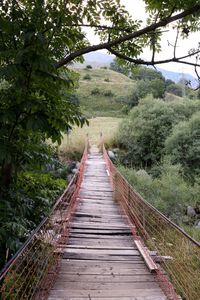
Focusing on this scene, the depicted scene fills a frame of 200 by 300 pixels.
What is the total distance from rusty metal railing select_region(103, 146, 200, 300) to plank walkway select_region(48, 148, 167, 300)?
0.22m

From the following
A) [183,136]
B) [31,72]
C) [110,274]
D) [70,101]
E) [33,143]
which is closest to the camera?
[31,72]

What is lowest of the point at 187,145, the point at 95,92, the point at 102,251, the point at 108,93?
the point at 102,251

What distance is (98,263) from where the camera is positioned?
168 inches

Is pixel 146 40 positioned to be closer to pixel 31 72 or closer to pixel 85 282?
pixel 31 72

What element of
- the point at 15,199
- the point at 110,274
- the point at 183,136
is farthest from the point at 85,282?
the point at 183,136

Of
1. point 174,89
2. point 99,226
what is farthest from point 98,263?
point 174,89

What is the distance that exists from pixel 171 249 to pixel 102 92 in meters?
44.2

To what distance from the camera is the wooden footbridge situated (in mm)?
3327

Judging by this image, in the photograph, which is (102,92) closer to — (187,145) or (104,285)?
(187,145)

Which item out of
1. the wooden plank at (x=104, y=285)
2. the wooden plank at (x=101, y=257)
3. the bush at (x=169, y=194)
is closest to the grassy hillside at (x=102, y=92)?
the bush at (x=169, y=194)

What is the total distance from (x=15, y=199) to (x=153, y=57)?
2000 mm

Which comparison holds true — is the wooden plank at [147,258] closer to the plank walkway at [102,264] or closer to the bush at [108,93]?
the plank walkway at [102,264]

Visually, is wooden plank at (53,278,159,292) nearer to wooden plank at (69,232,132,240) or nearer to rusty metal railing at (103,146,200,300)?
rusty metal railing at (103,146,200,300)

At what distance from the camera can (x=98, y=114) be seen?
37812 mm
